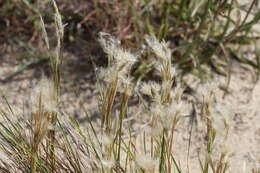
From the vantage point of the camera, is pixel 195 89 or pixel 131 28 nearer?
pixel 195 89

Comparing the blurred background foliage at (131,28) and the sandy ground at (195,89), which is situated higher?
the blurred background foliage at (131,28)

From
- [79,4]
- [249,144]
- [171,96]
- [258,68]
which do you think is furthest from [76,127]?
[79,4]

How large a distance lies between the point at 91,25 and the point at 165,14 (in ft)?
1.15

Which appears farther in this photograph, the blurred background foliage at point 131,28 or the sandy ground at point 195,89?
the blurred background foliage at point 131,28

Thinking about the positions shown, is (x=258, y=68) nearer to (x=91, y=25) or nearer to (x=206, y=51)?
(x=206, y=51)

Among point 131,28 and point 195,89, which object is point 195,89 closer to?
point 195,89

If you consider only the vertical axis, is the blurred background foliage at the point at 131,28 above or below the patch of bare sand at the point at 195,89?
above

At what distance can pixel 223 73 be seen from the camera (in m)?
2.65

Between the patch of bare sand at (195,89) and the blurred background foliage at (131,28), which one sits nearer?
the patch of bare sand at (195,89)

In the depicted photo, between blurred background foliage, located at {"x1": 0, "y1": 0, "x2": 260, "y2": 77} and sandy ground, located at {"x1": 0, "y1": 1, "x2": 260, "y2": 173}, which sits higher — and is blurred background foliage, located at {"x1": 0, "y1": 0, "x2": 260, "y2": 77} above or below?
above

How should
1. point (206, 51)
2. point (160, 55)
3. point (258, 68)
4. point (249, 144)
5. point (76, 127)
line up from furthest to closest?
point (206, 51) → point (258, 68) → point (249, 144) → point (76, 127) → point (160, 55)

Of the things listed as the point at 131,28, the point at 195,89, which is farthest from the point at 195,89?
the point at 131,28

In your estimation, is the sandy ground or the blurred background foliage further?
the blurred background foliage

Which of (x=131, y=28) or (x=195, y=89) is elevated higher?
(x=131, y=28)
